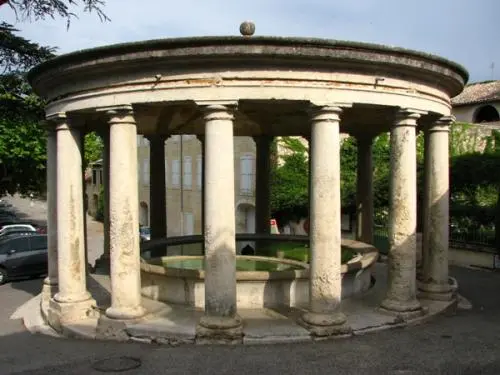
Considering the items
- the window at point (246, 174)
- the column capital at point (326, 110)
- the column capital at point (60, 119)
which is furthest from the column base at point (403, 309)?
the window at point (246, 174)

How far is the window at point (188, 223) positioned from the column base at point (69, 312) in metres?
26.4

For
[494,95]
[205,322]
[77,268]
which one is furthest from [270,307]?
[494,95]

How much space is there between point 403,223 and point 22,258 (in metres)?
15.5

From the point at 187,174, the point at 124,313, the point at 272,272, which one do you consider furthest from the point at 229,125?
the point at 187,174

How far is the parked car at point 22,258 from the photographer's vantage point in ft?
67.1

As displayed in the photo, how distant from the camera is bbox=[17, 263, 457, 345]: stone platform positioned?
9922mm

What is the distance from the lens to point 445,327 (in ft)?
36.5

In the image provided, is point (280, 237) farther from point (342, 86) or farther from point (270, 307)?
point (342, 86)

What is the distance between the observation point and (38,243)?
22.3 metres

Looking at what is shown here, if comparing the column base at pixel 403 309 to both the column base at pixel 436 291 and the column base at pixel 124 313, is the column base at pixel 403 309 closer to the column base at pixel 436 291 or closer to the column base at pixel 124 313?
the column base at pixel 436 291

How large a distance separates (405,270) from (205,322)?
14.1 ft

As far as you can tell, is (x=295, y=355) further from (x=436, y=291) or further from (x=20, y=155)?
(x=20, y=155)

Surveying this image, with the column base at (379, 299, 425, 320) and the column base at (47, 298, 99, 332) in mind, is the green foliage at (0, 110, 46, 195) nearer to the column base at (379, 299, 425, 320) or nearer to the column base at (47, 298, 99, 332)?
the column base at (47, 298, 99, 332)

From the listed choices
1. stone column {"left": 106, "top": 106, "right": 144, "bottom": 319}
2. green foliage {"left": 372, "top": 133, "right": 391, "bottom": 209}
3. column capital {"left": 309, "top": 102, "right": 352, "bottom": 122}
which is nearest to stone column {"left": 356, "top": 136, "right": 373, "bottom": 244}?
column capital {"left": 309, "top": 102, "right": 352, "bottom": 122}
